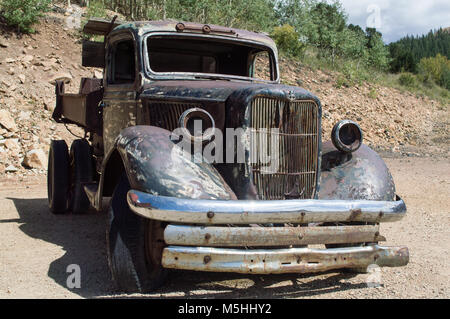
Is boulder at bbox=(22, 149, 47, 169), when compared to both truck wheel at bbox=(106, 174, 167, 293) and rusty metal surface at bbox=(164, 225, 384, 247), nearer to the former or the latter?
truck wheel at bbox=(106, 174, 167, 293)

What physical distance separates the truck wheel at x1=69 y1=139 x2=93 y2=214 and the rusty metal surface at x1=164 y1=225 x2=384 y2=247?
3.26 metres

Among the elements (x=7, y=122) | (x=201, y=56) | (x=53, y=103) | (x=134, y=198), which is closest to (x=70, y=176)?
(x=201, y=56)

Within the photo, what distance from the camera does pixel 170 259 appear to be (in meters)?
3.04

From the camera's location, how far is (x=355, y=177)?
3971mm

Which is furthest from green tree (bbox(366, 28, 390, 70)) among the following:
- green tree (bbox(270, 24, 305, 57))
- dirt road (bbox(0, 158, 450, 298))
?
dirt road (bbox(0, 158, 450, 298))

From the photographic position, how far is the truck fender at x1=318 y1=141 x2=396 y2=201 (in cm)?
388

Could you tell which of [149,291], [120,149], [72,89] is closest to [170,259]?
[149,291]

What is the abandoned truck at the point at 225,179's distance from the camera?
10.1ft

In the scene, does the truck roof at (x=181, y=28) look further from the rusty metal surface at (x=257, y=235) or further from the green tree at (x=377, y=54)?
the green tree at (x=377, y=54)

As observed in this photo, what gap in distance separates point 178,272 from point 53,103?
867cm

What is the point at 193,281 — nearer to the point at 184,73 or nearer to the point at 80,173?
the point at 184,73

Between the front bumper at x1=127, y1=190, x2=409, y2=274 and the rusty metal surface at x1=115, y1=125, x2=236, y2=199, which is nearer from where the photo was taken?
the front bumper at x1=127, y1=190, x2=409, y2=274

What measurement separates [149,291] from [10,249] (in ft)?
6.11

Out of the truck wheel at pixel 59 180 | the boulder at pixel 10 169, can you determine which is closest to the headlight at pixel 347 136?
the truck wheel at pixel 59 180
